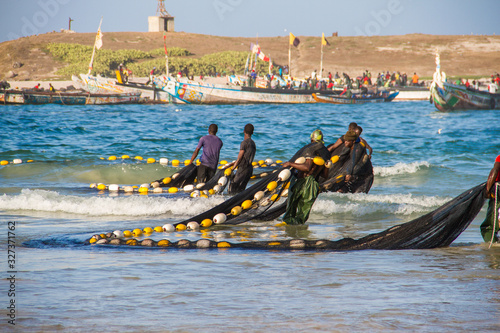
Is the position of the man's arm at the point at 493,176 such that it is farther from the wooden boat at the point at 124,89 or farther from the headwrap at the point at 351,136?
Result: the wooden boat at the point at 124,89

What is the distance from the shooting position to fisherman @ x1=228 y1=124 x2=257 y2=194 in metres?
9.74

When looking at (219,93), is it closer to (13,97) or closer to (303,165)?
(13,97)

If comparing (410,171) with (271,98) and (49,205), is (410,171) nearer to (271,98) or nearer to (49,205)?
(49,205)

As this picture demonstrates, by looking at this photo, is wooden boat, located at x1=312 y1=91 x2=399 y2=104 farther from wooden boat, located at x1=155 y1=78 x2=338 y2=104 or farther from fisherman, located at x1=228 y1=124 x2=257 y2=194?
fisherman, located at x1=228 y1=124 x2=257 y2=194

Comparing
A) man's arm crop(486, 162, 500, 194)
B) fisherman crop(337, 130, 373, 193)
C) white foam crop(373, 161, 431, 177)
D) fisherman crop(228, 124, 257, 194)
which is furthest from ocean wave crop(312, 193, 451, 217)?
white foam crop(373, 161, 431, 177)

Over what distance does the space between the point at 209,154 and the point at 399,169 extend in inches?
247

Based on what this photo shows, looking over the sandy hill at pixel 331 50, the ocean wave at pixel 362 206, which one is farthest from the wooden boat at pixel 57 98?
the ocean wave at pixel 362 206

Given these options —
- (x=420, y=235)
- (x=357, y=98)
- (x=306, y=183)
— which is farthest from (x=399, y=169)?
(x=357, y=98)

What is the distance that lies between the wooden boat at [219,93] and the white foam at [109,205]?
33.4m

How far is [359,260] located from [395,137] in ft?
58.5

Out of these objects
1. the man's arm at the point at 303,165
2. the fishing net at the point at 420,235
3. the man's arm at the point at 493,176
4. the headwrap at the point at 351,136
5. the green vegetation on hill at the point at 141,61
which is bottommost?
the fishing net at the point at 420,235

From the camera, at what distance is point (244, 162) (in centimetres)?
1002

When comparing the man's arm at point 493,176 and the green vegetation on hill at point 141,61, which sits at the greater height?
the green vegetation on hill at point 141,61

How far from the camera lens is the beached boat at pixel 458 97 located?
116 feet
